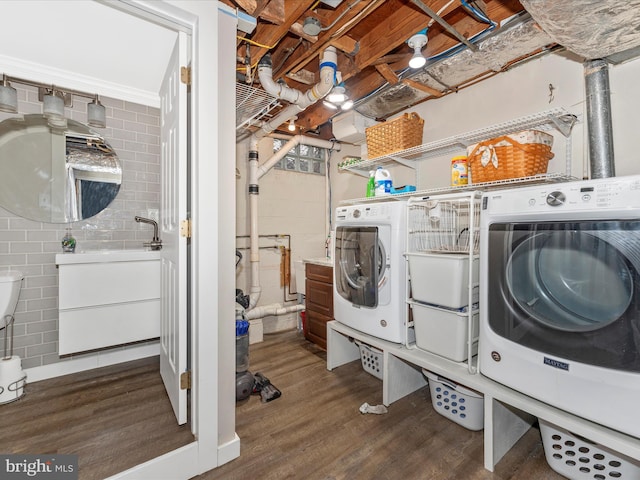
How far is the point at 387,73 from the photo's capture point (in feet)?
7.58

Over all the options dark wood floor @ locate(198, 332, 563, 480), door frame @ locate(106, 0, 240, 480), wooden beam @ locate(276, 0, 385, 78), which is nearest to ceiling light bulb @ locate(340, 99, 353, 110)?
wooden beam @ locate(276, 0, 385, 78)

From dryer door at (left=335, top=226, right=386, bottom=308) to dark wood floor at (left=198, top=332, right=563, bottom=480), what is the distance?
0.68 m

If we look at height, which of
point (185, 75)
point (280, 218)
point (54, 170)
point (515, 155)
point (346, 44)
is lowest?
Result: point (280, 218)

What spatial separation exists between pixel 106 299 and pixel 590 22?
3222 millimetres

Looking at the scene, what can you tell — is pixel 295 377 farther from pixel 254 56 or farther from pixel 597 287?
pixel 254 56

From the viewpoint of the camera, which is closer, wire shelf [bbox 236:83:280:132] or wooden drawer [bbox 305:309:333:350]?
wire shelf [bbox 236:83:280:132]

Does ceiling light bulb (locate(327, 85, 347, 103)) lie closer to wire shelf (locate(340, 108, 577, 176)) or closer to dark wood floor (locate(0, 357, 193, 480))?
wire shelf (locate(340, 108, 577, 176))

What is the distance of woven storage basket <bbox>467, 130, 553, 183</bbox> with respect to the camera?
173cm

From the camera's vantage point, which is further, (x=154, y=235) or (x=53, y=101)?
(x=154, y=235)

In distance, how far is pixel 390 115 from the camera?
Result: 3164 mm

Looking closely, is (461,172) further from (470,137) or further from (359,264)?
(359,264)

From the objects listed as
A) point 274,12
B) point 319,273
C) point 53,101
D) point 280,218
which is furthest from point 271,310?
point 274,12

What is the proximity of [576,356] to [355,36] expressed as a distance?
2285 millimetres

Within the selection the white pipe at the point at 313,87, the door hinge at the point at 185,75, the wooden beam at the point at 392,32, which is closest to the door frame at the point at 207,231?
the door hinge at the point at 185,75
